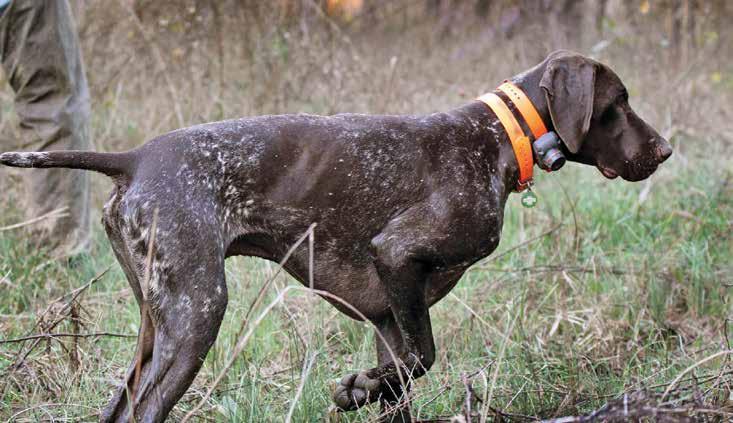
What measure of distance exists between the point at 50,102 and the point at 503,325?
3.07 m

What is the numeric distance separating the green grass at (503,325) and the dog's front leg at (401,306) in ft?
0.58

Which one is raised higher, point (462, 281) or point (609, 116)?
point (609, 116)

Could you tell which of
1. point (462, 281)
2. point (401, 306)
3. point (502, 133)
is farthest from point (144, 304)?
point (462, 281)

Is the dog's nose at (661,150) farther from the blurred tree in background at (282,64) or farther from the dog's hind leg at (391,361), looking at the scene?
the blurred tree in background at (282,64)

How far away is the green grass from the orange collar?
1.98ft

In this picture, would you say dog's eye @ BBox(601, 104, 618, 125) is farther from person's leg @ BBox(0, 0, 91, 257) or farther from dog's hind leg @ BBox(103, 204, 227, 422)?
person's leg @ BBox(0, 0, 91, 257)

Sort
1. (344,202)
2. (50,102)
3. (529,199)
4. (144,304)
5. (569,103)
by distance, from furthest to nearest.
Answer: (50,102)
(529,199)
(569,103)
(344,202)
(144,304)

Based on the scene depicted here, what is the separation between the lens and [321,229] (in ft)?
11.3

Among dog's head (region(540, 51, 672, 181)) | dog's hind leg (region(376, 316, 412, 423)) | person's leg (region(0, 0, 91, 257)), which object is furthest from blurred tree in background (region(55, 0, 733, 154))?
dog's hind leg (region(376, 316, 412, 423))

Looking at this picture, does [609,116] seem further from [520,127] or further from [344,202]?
[344,202]

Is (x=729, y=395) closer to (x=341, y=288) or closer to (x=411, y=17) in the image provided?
(x=341, y=288)

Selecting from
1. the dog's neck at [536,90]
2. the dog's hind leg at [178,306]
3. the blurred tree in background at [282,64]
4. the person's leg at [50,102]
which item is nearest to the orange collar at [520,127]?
the dog's neck at [536,90]

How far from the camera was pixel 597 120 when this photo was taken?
147 inches

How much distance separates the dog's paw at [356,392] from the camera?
348 centimetres
